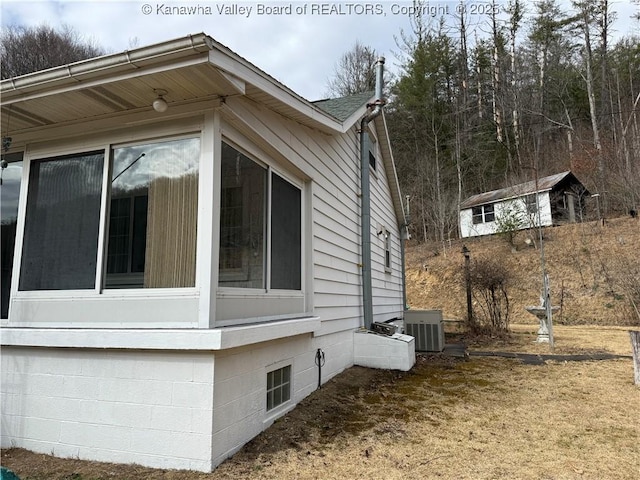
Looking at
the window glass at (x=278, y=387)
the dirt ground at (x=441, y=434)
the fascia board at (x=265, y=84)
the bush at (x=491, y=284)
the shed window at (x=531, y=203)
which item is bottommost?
the dirt ground at (x=441, y=434)

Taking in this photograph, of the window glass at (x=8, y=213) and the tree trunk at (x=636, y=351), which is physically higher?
the window glass at (x=8, y=213)

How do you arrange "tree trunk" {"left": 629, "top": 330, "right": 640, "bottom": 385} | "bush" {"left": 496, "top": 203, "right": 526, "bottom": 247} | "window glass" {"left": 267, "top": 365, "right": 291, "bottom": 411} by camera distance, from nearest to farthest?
"window glass" {"left": 267, "top": 365, "right": 291, "bottom": 411}, "tree trunk" {"left": 629, "top": 330, "right": 640, "bottom": 385}, "bush" {"left": 496, "top": 203, "right": 526, "bottom": 247}

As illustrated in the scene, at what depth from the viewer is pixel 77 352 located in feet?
10.2

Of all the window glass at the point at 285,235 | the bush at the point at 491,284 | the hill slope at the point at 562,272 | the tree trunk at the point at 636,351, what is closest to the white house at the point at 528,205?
the hill slope at the point at 562,272

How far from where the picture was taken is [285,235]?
14.5 feet

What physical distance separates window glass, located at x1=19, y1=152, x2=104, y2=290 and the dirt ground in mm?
1405

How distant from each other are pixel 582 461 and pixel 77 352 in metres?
3.97

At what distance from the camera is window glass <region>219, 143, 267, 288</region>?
10.9ft

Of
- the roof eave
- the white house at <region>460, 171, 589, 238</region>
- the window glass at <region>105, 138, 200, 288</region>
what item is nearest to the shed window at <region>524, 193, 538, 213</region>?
the white house at <region>460, 171, 589, 238</region>

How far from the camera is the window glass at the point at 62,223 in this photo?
130 inches

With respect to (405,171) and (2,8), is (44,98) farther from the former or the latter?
(405,171)

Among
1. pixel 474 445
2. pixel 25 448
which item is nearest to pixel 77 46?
pixel 25 448

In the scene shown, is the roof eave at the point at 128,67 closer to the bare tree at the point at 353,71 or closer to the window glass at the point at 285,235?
the window glass at the point at 285,235

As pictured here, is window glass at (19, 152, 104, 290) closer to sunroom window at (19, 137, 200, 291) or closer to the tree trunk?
sunroom window at (19, 137, 200, 291)
